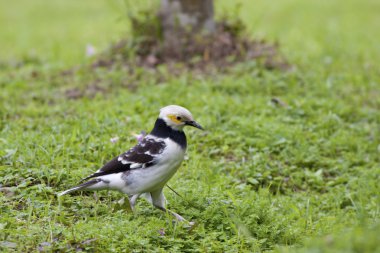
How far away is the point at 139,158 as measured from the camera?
5930 millimetres

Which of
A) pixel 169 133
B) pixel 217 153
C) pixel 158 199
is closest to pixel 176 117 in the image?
pixel 169 133

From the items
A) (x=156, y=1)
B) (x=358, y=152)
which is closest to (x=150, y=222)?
(x=358, y=152)

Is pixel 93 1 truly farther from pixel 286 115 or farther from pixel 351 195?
pixel 351 195

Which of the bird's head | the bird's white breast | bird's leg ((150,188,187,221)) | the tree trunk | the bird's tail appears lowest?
bird's leg ((150,188,187,221))

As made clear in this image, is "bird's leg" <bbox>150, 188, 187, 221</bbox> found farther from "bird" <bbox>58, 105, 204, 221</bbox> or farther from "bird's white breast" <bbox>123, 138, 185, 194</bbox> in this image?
"bird's white breast" <bbox>123, 138, 185, 194</bbox>

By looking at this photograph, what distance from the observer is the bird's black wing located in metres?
5.86

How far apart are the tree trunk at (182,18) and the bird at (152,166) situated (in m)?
5.64

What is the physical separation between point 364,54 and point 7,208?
9.40 m

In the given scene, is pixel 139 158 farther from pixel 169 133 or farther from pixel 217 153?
pixel 217 153

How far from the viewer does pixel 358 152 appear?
840 centimetres

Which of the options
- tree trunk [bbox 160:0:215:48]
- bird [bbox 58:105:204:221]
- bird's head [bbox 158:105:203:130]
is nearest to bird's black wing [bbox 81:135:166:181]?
bird [bbox 58:105:204:221]

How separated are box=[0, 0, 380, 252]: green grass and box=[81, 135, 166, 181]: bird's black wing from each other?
1.25 ft

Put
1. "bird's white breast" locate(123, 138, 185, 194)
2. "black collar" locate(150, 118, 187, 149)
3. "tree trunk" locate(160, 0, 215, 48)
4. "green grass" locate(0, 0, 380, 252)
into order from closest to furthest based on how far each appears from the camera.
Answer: "green grass" locate(0, 0, 380, 252), "bird's white breast" locate(123, 138, 185, 194), "black collar" locate(150, 118, 187, 149), "tree trunk" locate(160, 0, 215, 48)

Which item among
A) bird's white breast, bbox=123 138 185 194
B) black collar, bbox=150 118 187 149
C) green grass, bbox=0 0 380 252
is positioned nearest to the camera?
green grass, bbox=0 0 380 252
